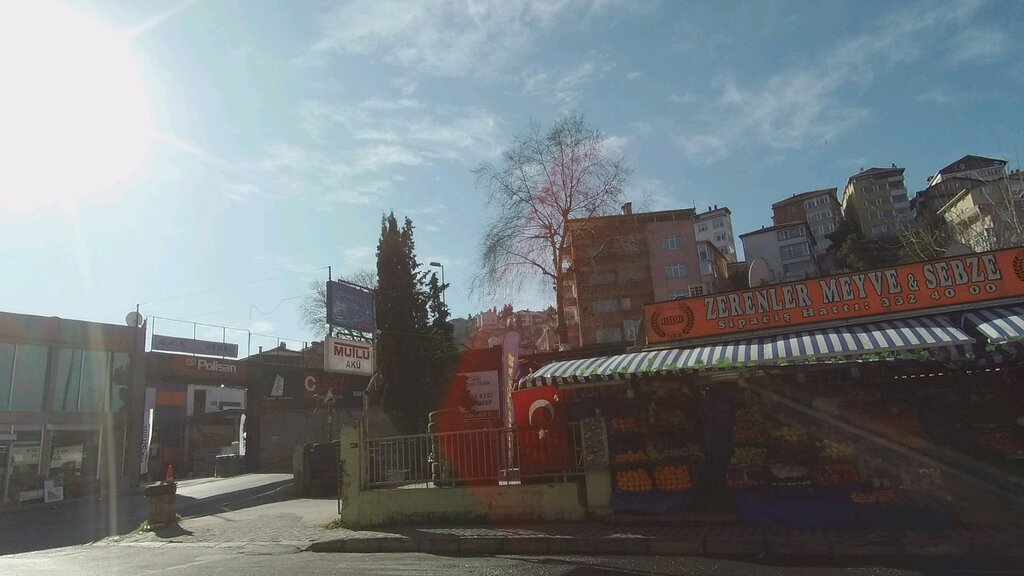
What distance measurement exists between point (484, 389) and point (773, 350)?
17.3 m

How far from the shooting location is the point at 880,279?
1054 centimetres

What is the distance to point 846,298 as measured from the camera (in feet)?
35.2

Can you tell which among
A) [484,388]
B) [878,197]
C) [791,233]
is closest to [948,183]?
[878,197]

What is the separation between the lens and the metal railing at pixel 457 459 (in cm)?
1087

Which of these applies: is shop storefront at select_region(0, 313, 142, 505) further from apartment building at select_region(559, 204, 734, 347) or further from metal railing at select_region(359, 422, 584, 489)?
apartment building at select_region(559, 204, 734, 347)

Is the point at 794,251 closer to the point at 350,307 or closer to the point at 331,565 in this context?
the point at 350,307

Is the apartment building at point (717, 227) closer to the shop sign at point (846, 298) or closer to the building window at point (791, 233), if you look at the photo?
the building window at point (791, 233)

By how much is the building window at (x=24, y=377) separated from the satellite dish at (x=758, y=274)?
2516 centimetres

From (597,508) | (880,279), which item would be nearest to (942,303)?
(880,279)

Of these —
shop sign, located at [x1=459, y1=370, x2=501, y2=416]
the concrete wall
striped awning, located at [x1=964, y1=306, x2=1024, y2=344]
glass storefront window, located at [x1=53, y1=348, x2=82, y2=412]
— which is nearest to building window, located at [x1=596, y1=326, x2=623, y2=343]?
shop sign, located at [x1=459, y1=370, x2=501, y2=416]

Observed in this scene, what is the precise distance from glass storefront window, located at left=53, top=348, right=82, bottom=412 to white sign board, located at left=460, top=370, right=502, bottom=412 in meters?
15.3

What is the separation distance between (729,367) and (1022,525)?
3.98m

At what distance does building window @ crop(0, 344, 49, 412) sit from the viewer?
883 inches

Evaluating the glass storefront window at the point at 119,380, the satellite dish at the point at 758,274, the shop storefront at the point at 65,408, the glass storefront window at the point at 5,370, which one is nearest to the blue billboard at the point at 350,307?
the shop storefront at the point at 65,408
